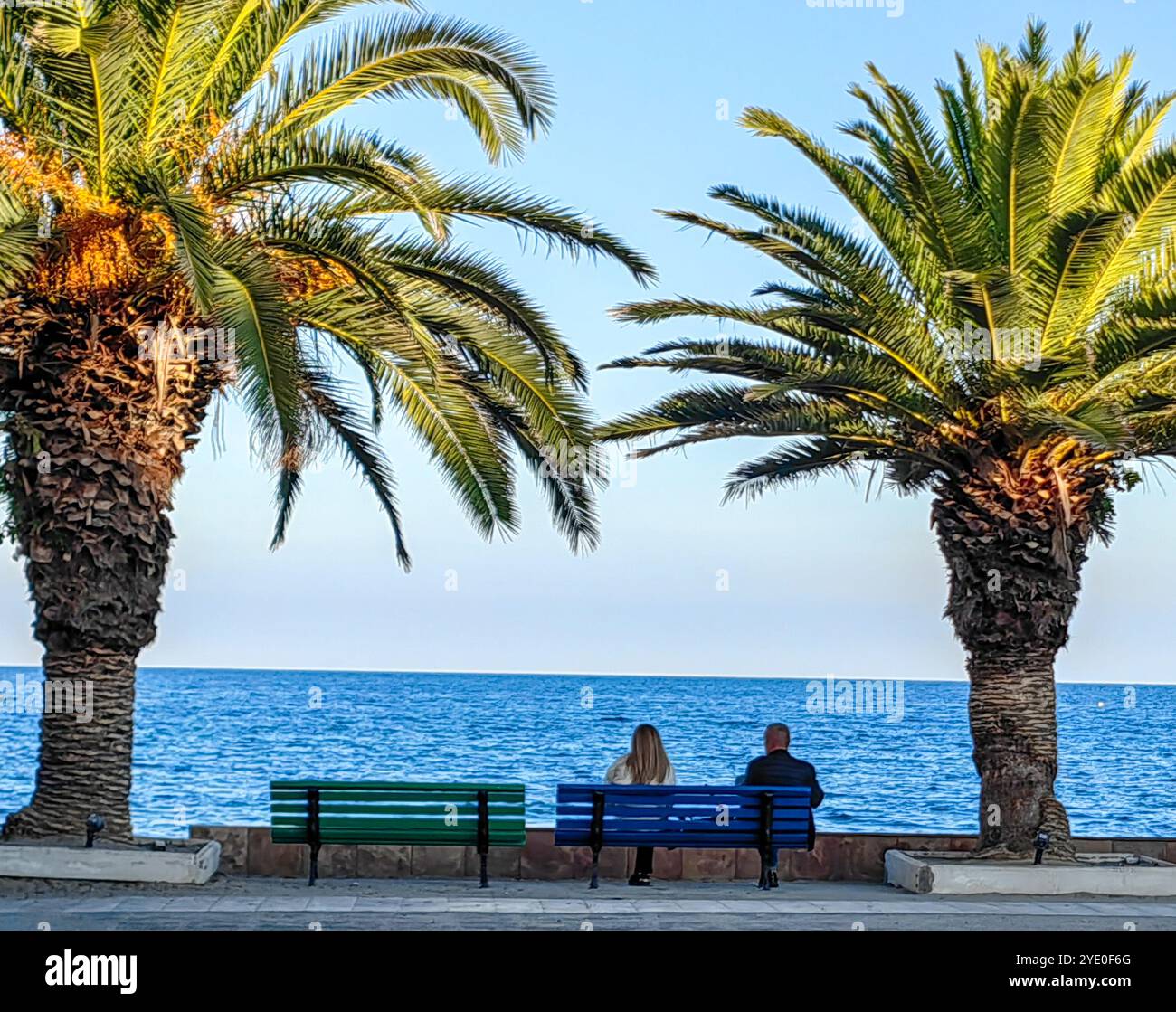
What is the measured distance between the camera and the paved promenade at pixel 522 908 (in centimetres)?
931

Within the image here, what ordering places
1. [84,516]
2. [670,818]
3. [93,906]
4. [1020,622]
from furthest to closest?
[1020,622] → [670,818] → [84,516] → [93,906]

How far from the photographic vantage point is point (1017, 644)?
1286 centimetres

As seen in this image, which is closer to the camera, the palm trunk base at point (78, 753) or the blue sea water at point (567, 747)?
the palm trunk base at point (78, 753)

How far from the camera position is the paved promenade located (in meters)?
9.31

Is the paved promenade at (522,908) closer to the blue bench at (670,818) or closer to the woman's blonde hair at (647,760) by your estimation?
the blue bench at (670,818)

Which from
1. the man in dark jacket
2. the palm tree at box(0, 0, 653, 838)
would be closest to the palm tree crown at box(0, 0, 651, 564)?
the palm tree at box(0, 0, 653, 838)

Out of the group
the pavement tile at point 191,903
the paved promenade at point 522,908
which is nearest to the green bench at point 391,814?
the paved promenade at point 522,908

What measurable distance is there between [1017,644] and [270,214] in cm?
717

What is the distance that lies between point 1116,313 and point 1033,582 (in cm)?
235

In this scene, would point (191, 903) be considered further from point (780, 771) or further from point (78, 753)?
point (780, 771)

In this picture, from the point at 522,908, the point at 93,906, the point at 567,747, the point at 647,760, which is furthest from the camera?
the point at 567,747

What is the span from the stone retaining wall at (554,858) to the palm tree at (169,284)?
1.10 metres

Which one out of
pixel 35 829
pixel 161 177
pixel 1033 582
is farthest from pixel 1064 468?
pixel 35 829

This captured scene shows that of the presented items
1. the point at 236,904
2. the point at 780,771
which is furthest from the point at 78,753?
the point at 780,771
